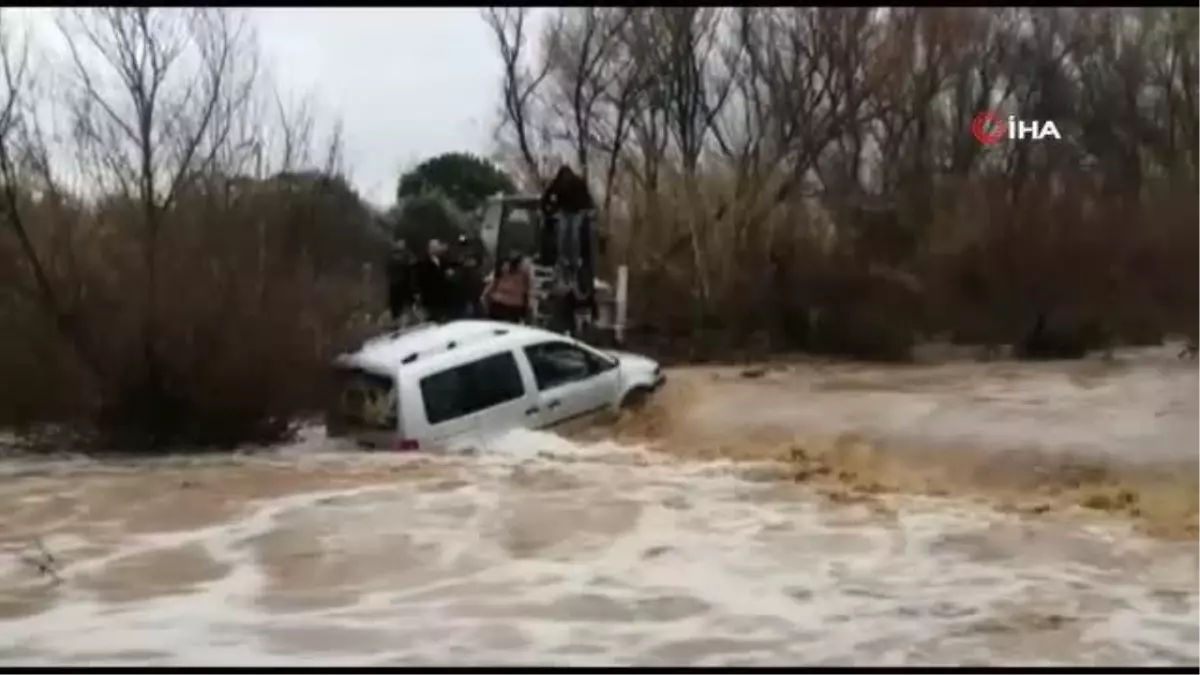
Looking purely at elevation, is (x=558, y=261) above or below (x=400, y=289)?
above

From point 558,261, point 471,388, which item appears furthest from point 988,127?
point 471,388

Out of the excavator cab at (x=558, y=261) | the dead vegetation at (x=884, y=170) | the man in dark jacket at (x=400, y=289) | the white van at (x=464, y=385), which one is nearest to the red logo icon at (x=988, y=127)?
the dead vegetation at (x=884, y=170)

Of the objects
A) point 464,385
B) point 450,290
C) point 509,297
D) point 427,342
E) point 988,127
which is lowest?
point 464,385

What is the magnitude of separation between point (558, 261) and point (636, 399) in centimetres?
751

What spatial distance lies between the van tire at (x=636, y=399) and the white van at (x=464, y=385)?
5.4 inches

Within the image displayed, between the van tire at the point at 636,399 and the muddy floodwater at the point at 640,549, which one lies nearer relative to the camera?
the muddy floodwater at the point at 640,549

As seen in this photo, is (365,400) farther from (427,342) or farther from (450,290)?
(450,290)

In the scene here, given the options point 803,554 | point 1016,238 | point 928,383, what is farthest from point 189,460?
point 1016,238

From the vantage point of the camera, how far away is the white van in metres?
14.4

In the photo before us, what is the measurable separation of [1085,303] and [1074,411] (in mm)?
8377

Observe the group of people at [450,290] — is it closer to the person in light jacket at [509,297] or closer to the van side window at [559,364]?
the person in light jacket at [509,297]

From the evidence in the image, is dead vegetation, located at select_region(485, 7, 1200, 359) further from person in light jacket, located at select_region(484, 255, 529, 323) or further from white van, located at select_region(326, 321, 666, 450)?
white van, located at select_region(326, 321, 666, 450)

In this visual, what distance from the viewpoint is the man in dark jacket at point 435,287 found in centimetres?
2180

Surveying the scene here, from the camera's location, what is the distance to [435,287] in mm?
22031
